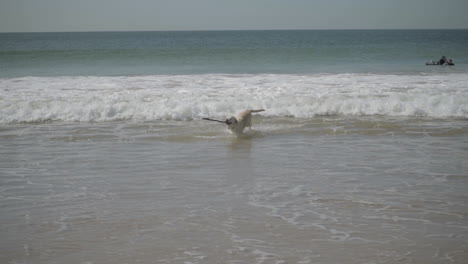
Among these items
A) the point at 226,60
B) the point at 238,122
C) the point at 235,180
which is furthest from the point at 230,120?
the point at 226,60

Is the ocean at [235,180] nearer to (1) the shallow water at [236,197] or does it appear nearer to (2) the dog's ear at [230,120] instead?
(1) the shallow water at [236,197]

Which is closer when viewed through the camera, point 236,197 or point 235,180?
point 236,197

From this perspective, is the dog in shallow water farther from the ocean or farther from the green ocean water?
the green ocean water

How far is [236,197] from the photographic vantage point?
5715mm

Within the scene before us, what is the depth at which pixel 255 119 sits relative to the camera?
11.2 m

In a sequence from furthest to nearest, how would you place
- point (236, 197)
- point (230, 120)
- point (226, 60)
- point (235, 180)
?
point (226, 60), point (230, 120), point (235, 180), point (236, 197)

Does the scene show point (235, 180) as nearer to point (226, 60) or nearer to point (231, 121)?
point (231, 121)

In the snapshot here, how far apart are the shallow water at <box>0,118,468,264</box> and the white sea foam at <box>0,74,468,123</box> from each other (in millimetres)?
2088

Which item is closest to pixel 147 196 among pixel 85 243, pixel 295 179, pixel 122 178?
pixel 122 178

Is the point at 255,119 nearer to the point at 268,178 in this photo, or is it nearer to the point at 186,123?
the point at 186,123

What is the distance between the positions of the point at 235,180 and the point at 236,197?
27.4 inches

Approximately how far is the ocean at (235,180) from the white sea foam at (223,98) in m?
0.06

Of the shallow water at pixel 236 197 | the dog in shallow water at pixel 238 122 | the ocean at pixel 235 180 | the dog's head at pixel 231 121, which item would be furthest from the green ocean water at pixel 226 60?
the shallow water at pixel 236 197

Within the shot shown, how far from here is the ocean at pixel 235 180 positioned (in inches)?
174
